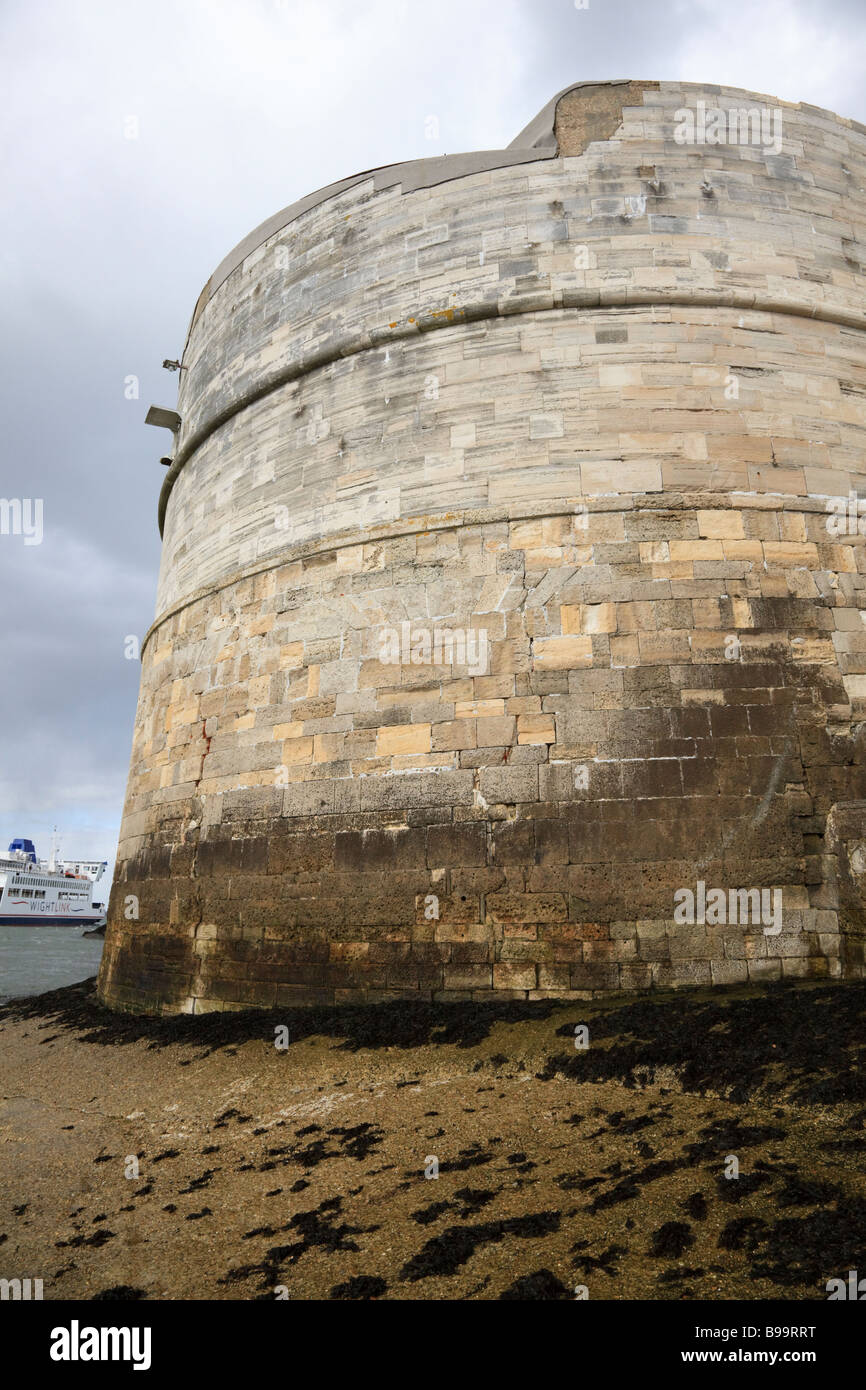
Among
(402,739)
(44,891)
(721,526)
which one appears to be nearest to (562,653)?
(402,739)

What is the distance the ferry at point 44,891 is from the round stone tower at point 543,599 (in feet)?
160

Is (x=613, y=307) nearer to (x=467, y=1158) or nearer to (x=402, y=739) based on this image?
(x=402, y=739)

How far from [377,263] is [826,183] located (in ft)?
14.3

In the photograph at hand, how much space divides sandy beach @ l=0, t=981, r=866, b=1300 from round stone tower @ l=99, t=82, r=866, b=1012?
0.80 meters

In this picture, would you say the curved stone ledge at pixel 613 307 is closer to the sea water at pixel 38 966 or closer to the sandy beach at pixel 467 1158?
the sandy beach at pixel 467 1158

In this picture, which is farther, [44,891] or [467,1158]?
[44,891]

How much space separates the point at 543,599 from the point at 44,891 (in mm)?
55187

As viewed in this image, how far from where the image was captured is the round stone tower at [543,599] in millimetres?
5957

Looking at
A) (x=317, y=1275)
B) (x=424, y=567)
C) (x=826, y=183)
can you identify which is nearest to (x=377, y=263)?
(x=424, y=567)

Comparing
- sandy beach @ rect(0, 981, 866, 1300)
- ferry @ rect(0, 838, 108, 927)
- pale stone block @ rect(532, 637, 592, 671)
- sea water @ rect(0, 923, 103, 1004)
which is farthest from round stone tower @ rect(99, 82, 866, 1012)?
ferry @ rect(0, 838, 108, 927)

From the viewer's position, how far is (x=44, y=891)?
175 feet

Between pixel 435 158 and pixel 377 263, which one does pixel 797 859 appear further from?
pixel 435 158

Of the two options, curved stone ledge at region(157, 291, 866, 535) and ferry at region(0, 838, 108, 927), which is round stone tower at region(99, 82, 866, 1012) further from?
ferry at region(0, 838, 108, 927)

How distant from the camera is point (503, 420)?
23.6ft
